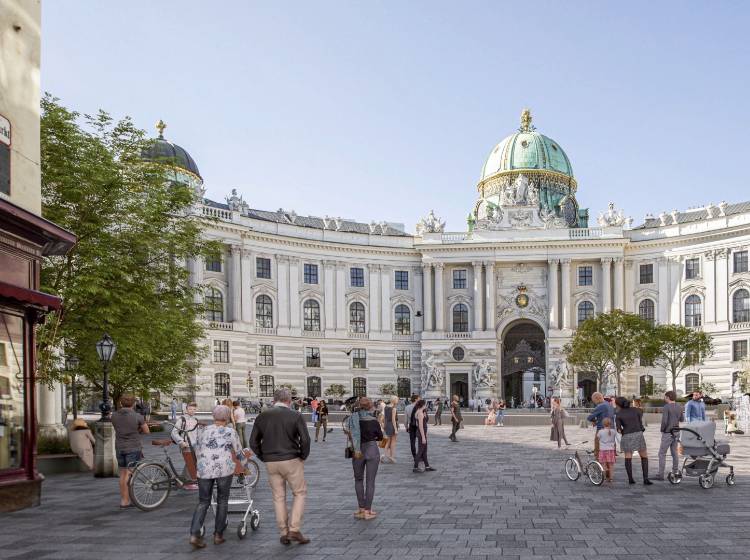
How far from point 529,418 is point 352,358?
28.4 meters

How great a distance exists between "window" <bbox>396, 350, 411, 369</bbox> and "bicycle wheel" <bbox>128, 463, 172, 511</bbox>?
2231 inches

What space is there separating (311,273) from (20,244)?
5376cm

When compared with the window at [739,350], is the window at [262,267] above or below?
above

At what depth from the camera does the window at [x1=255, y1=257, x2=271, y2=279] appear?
216 ft

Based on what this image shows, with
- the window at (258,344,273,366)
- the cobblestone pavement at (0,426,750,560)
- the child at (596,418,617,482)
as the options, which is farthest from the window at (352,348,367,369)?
the child at (596,418,617,482)

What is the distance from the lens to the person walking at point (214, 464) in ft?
35.4

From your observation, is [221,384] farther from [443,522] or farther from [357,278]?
[443,522]

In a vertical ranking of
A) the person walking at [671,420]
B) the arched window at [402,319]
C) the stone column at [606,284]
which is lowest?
the person walking at [671,420]

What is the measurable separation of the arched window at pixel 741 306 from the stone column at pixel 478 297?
69.2 ft

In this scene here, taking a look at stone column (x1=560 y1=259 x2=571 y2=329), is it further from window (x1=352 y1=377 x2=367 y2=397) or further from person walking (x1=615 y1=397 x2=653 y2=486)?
person walking (x1=615 y1=397 x2=653 y2=486)

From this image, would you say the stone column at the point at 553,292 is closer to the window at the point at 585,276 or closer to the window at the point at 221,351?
the window at the point at 585,276

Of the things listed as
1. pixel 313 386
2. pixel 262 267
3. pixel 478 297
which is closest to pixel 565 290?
pixel 478 297

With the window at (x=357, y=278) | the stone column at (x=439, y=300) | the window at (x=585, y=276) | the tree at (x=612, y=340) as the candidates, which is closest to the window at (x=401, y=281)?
the stone column at (x=439, y=300)

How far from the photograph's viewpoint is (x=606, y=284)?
224ft
